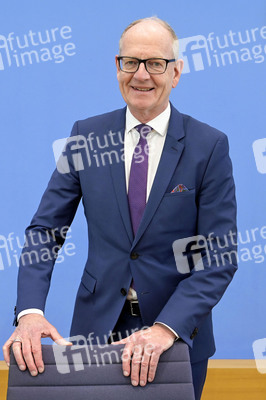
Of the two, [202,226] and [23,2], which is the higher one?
[23,2]

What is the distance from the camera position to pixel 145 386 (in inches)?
56.1

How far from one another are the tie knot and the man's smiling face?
0.15ft

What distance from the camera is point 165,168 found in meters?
1.65

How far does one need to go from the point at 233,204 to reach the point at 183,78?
1.39 m

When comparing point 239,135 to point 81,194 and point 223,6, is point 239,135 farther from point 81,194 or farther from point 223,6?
point 81,194

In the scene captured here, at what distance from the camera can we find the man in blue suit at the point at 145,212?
5.20 feet

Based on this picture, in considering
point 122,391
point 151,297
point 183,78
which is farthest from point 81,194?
point 183,78

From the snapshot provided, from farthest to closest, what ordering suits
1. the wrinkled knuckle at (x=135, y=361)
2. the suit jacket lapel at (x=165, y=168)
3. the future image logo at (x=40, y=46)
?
the future image logo at (x=40, y=46) < the suit jacket lapel at (x=165, y=168) < the wrinkled knuckle at (x=135, y=361)

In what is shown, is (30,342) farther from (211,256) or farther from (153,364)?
(211,256)

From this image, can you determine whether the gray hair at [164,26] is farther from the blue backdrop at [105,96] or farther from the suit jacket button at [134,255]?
the blue backdrop at [105,96]

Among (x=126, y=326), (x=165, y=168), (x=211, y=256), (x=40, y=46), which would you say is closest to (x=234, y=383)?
(x=126, y=326)

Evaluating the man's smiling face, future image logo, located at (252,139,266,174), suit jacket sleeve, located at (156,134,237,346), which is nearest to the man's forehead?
the man's smiling face

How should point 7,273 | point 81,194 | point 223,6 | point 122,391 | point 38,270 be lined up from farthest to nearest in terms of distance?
1. point 7,273
2. point 223,6
3. point 81,194
4. point 38,270
5. point 122,391

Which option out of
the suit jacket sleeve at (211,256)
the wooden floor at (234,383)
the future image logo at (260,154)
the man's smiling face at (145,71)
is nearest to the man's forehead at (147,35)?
the man's smiling face at (145,71)
